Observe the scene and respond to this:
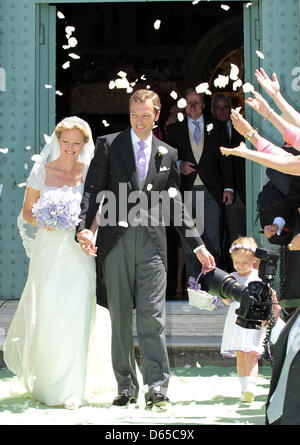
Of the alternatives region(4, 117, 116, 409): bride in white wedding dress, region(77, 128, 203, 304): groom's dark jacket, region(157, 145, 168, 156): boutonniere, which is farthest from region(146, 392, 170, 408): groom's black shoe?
region(157, 145, 168, 156): boutonniere

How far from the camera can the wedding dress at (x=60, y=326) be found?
626cm

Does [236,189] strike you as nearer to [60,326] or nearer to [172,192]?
[172,192]

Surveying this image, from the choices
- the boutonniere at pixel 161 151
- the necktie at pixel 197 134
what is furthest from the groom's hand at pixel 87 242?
the necktie at pixel 197 134

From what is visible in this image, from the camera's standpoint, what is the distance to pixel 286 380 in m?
4.13

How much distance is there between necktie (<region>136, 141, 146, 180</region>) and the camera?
20.1 feet

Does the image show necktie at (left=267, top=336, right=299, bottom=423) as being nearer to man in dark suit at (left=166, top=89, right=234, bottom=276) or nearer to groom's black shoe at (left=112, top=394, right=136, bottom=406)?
groom's black shoe at (left=112, top=394, right=136, bottom=406)

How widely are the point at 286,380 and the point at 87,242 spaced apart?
85.6 inches

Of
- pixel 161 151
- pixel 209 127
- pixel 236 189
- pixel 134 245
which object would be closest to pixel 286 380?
pixel 134 245

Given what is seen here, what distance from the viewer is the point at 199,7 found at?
12.6m

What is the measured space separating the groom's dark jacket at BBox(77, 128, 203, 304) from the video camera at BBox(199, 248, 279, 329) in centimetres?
154

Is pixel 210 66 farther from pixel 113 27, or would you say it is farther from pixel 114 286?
pixel 114 286

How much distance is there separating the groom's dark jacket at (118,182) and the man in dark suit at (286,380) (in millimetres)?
1926
